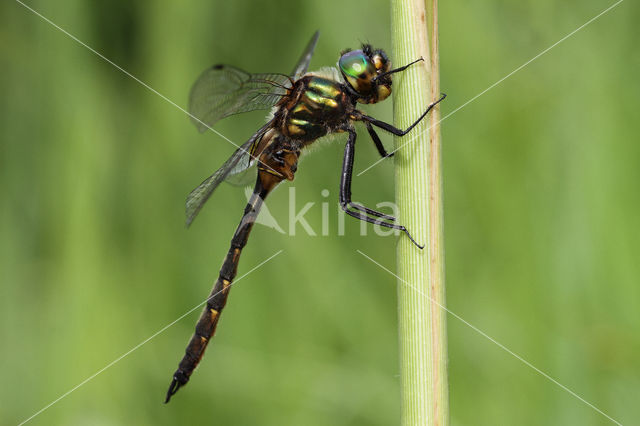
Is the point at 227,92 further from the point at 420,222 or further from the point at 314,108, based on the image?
the point at 420,222

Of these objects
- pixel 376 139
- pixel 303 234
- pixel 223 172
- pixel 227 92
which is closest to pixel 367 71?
pixel 376 139

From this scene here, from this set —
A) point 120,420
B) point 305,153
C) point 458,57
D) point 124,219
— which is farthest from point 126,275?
point 458,57

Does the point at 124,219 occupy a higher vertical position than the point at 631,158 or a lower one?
lower

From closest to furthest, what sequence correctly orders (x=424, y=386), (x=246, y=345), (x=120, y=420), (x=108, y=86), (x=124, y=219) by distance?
1. (x=424, y=386)
2. (x=120, y=420)
3. (x=246, y=345)
4. (x=124, y=219)
5. (x=108, y=86)

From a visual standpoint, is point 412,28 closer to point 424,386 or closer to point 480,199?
point 424,386

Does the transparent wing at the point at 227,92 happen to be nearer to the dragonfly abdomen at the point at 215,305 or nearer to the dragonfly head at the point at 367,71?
the dragonfly head at the point at 367,71

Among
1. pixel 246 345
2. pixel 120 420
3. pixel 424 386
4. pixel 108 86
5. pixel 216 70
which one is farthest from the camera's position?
pixel 108 86
